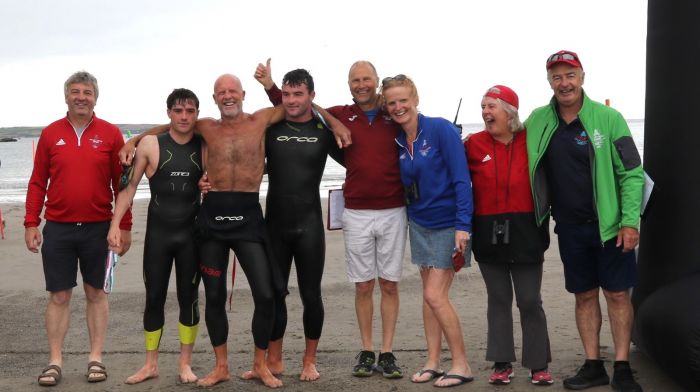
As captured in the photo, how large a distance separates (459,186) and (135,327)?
3.27 meters

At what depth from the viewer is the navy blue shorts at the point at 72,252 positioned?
5.41 meters

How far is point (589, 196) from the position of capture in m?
4.85

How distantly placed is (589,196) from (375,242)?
1.32 metres

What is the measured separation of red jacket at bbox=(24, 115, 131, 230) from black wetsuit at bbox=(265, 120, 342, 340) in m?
0.98

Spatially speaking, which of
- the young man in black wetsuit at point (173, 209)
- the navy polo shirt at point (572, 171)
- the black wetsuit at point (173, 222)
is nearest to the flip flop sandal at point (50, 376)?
the young man in black wetsuit at point (173, 209)

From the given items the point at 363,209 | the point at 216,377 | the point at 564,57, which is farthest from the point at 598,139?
the point at 216,377

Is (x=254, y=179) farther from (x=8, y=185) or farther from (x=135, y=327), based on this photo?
(x=8, y=185)

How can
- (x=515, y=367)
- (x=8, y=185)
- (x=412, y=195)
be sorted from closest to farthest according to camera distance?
(x=412, y=195) → (x=515, y=367) → (x=8, y=185)

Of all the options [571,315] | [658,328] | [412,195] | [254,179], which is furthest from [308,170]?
[571,315]

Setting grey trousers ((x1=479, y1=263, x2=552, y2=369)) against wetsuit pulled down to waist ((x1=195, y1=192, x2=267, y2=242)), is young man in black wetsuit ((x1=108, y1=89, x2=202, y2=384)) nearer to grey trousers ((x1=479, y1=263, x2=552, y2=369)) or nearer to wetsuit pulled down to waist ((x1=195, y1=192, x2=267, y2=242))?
wetsuit pulled down to waist ((x1=195, y1=192, x2=267, y2=242))

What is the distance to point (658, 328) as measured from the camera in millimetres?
4715

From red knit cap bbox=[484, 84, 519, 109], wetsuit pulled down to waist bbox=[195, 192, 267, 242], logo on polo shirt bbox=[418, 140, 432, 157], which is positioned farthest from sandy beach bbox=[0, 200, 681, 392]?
red knit cap bbox=[484, 84, 519, 109]

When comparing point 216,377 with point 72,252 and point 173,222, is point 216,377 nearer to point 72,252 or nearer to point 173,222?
point 173,222

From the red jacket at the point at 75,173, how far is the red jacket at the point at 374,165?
1453 mm
